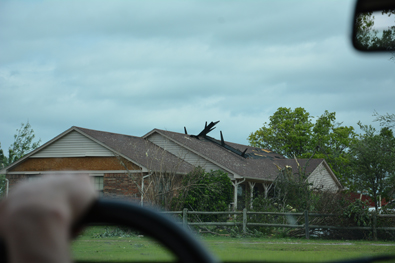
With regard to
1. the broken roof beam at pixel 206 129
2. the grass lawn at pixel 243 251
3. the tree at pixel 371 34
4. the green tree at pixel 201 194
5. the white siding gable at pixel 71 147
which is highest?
the broken roof beam at pixel 206 129

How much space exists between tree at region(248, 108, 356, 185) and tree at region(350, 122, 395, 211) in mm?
27792

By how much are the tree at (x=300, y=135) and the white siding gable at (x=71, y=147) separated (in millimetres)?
33012

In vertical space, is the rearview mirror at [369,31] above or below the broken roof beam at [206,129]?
below

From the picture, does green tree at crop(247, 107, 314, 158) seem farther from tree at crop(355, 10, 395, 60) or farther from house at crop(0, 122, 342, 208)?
tree at crop(355, 10, 395, 60)

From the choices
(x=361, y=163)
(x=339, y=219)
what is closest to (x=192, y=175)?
(x=339, y=219)

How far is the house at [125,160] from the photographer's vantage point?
25.0m

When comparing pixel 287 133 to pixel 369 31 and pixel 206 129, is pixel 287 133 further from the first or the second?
pixel 369 31

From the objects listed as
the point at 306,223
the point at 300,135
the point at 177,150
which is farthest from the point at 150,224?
the point at 300,135

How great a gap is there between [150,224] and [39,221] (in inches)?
8.9

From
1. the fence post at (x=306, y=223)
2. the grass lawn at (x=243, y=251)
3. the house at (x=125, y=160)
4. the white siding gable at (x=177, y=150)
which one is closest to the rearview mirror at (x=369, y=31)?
the grass lawn at (x=243, y=251)

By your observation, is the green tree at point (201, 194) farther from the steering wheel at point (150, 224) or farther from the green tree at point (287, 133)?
the green tree at point (287, 133)

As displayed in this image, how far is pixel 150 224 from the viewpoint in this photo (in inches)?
36.1

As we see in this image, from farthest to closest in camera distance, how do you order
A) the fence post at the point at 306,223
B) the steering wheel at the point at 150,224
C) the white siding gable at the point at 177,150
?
the white siding gable at the point at 177,150 < the fence post at the point at 306,223 < the steering wheel at the point at 150,224

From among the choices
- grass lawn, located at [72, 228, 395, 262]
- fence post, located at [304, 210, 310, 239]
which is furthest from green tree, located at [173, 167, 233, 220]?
grass lawn, located at [72, 228, 395, 262]
